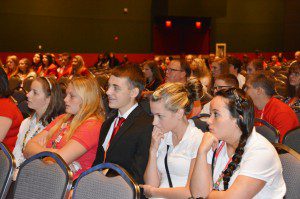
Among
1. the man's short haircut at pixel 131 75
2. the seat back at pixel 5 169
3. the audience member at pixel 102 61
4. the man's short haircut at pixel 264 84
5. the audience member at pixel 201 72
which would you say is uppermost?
the man's short haircut at pixel 131 75

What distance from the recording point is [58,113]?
16.4 ft

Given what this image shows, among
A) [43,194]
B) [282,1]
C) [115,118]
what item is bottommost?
[43,194]

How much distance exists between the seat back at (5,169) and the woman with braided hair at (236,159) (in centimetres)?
117

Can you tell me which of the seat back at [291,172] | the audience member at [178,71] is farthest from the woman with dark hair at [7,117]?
the seat back at [291,172]

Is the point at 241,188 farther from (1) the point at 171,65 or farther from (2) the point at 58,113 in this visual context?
(1) the point at 171,65

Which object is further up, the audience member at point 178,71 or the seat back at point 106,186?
the audience member at point 178,71

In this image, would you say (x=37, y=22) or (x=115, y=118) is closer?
(x=115, y=118)

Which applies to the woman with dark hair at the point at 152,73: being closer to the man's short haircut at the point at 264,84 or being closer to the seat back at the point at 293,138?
the man's short haircut at the point at 264,84

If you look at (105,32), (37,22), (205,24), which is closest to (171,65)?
(37,22)

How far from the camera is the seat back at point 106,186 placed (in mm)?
2678

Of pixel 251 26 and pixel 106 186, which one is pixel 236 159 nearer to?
pixel 106 186

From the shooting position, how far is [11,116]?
5.03 metres

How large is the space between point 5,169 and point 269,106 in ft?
9.32

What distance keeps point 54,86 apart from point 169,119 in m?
1.81
